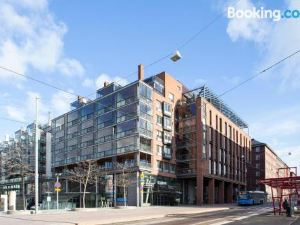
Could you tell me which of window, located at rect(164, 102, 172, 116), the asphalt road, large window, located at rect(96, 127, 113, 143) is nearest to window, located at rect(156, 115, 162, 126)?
window, located at rect(164, 102, 172, 116)

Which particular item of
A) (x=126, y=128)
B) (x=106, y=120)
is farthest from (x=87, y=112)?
(x=126, y=128)

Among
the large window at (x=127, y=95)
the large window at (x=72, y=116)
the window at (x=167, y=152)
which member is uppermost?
the large window at (x=127, y=95)

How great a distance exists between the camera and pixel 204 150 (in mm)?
77625

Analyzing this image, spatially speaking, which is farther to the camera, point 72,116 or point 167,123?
point 72,116

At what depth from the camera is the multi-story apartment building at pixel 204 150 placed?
7600cm

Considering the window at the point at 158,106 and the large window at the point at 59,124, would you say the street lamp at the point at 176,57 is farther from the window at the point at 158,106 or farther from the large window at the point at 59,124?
the large window at the point at 59,124

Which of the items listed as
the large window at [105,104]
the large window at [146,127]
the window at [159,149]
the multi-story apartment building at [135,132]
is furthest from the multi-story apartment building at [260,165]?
the large window at [146,127]

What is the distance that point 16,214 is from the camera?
34.4m

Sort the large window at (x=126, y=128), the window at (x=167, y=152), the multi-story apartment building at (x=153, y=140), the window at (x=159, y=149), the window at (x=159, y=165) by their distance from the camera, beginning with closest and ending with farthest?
1. the large window at (x=126, y=128)
2. the multi-story apartment building at (x=153, y=140)
3. the window at (x=159, y=165)
4. the window at (x=159, y=149)
5. the window at (x=167, y=152)

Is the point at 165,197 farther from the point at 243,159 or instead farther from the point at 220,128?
the point at 243,159

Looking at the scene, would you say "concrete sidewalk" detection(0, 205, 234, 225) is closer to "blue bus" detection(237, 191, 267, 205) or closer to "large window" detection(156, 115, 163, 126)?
"large window" detection(156, 115, 163, 126)

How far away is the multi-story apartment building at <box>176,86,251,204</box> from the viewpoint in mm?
76000

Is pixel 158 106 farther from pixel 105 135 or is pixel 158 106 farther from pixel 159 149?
pixel 105 135

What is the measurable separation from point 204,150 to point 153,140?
13.4 m
